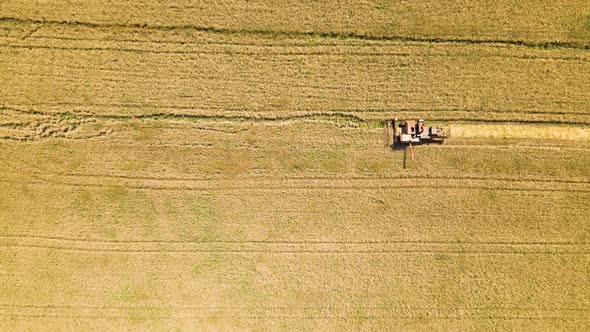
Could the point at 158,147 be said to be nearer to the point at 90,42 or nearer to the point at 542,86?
the point at 90,42

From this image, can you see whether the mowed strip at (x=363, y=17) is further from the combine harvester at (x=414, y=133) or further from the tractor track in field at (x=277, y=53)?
the combine harvester at (x=414, y=133)

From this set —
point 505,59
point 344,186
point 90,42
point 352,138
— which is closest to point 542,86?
point 505,59

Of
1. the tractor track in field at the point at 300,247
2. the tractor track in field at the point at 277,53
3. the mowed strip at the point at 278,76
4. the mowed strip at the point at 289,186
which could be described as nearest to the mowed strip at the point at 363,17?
the mowed strip at the point at 278,76

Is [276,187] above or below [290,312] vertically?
above

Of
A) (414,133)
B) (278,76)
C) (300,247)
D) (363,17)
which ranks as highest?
(363,17)

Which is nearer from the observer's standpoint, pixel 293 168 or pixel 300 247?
pixel 293 168

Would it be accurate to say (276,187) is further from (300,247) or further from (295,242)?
(300,247)

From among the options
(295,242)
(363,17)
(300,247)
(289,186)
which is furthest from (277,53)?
(300,247)
